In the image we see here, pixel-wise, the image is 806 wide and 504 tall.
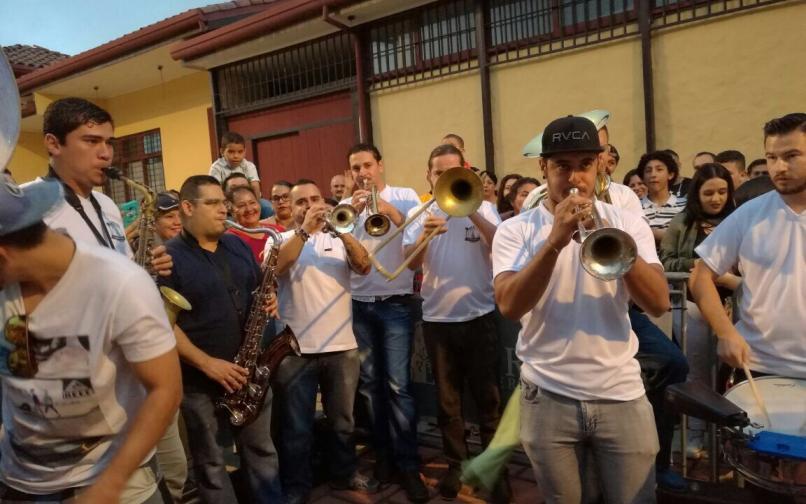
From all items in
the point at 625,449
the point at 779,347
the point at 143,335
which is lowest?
the point at 625,449

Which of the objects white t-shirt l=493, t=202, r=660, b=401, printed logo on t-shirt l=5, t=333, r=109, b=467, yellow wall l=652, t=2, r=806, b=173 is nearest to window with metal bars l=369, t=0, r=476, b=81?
yellow wall l=652, t=2, r=806, b=173

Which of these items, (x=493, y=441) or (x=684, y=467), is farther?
(x=493, y=441)

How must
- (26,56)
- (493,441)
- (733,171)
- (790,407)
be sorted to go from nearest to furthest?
(790,407), (493,441), (733,171), (26,56)

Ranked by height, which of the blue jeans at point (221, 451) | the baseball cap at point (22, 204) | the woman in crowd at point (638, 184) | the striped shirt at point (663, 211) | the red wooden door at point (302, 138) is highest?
the red wooden door at point (302, 138)

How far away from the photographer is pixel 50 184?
5.87 feet

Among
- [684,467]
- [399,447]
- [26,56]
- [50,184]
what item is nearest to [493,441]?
[399,447]

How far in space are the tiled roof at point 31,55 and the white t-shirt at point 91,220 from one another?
1573 centimetres

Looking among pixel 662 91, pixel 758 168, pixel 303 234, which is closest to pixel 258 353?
pixel 303 234

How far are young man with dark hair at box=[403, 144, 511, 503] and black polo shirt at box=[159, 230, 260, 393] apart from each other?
1258 millimetres

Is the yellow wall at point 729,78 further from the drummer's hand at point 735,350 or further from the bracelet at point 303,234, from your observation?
the bracelet at point 303,234

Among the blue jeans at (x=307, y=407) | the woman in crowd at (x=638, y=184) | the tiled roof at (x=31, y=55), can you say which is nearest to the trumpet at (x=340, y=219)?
the blue jeans at (x=307, y=407)

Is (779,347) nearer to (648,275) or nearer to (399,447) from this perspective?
(648,275)

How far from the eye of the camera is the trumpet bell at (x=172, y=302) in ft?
10.3

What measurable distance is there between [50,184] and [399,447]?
9.73ft
